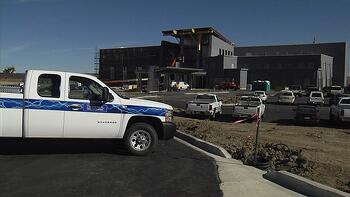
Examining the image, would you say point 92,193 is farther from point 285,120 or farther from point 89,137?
point 285,120

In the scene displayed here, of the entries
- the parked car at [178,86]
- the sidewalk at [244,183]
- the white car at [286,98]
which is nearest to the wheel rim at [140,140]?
the sidewalk at [244,183]

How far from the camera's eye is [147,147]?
12211mm

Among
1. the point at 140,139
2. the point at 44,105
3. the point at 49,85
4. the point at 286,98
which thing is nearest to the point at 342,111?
the point at 140,139

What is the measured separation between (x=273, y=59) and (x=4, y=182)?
99.1 metres

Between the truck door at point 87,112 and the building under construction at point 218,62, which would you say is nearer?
the truck door at point 87,112

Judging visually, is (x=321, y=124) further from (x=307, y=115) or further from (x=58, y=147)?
(x=58, y=147)

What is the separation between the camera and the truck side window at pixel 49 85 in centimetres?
1117

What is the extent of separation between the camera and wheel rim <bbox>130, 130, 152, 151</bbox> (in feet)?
39.8

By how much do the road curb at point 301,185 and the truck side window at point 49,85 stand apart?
509 cm

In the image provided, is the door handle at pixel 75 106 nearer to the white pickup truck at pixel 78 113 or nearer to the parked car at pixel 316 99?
the white pickup truck at pixel 78 113

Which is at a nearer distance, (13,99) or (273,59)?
(13,99)

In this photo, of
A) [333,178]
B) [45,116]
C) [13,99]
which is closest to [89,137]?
[45,116]

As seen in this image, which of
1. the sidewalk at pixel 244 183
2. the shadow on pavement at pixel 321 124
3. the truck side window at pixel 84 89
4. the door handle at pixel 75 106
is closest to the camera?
the sidewalk at pixel 244 183

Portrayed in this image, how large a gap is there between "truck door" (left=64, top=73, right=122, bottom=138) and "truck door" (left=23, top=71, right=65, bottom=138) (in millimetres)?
175
